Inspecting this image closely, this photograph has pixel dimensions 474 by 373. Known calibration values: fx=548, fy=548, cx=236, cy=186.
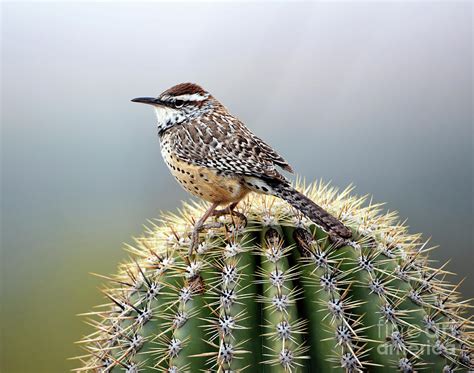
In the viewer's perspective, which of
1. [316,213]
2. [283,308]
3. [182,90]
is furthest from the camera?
[182,90]

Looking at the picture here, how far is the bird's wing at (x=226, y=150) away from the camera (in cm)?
118

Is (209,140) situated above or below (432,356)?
above

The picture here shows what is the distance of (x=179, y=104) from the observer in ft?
4.63

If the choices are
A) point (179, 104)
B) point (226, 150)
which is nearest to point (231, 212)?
point (226, 150)

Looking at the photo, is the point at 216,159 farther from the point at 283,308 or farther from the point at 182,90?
the point at 283,308

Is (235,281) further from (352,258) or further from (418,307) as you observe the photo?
(418,307)

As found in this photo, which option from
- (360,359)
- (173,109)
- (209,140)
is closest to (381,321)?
(360,359)

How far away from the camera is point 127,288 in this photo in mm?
1087

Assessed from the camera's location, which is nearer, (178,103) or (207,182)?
(207,182)

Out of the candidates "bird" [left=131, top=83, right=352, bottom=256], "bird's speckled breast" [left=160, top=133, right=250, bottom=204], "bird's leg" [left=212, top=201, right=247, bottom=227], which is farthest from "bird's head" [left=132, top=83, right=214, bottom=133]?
"bird's leg" [left=212, top=201, right=247, bottom=227]

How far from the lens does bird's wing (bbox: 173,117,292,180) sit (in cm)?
118

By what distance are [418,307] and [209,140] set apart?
23.6 inches

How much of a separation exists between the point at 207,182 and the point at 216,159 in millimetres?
60

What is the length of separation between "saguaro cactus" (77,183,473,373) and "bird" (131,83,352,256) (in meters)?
0.05
